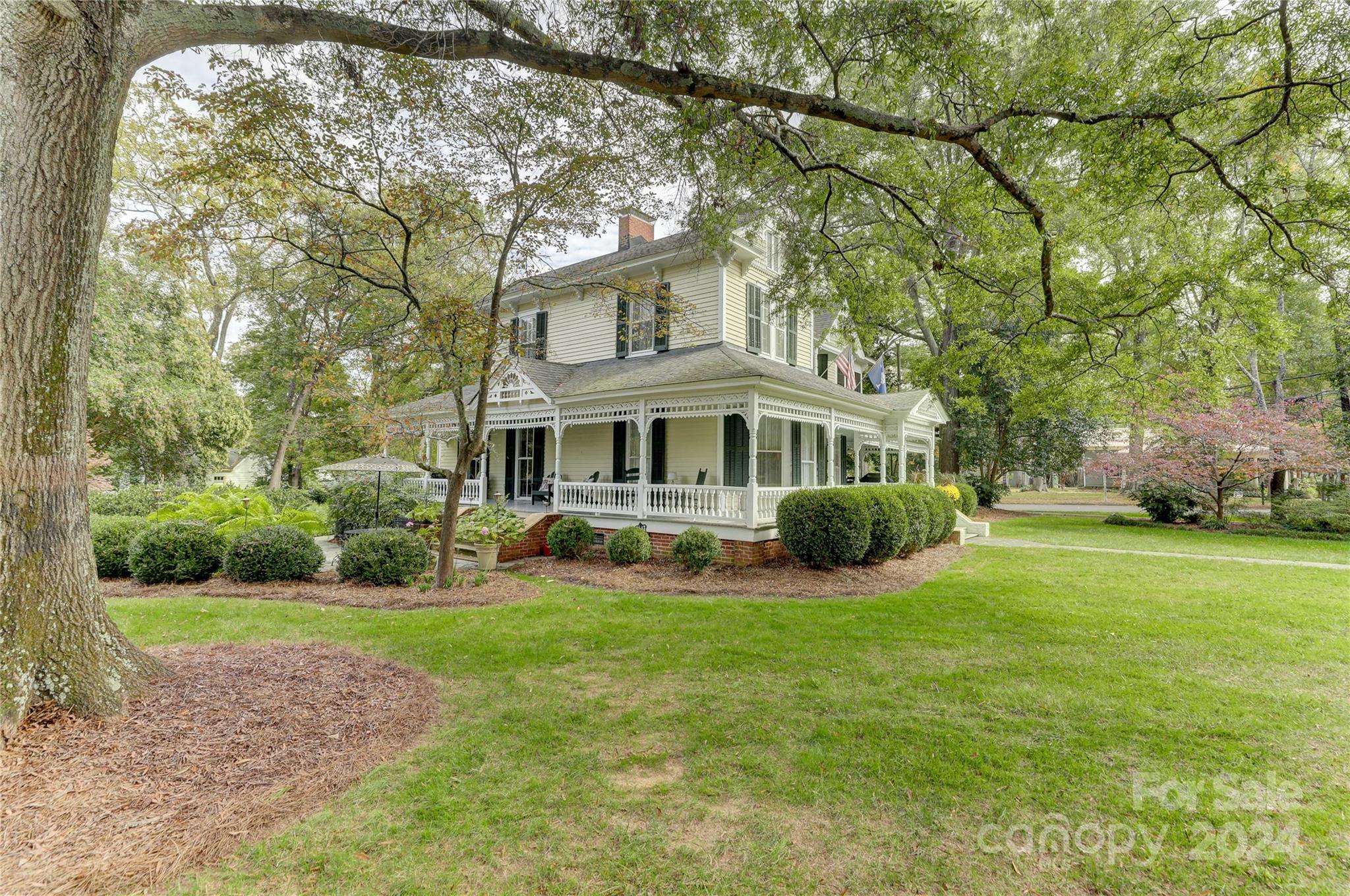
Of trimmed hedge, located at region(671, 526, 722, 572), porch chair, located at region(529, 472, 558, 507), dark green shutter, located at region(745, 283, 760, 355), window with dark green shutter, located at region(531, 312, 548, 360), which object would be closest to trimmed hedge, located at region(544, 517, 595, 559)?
porch chair, located at region(529, 472, 558, 507)

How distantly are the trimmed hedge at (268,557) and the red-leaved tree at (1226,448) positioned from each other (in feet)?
77.4

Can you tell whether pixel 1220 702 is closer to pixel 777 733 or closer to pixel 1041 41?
pixel 777 733

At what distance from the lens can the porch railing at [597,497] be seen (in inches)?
455

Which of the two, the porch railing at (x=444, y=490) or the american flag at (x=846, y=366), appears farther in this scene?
the american flag at (x=846, y=366)

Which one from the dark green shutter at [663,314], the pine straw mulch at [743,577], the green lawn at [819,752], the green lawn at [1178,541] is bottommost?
the green lawn at [819,752]

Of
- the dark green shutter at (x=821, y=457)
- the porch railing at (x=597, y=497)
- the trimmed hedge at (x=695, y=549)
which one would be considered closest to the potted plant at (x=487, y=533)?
the porch railing at (x=597, y=497)

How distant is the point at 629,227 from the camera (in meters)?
16.0

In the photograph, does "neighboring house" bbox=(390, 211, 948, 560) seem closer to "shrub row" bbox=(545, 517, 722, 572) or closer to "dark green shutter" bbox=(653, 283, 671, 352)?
"dark green shutter" bbox=(653, 283, 671, 352)

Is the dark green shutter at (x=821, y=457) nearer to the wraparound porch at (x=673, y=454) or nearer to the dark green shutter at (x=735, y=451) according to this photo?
the wraparound porch at (x=673, y=454)

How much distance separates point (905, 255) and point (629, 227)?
9.28 meters

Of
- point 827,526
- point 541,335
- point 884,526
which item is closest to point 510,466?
point 541,335

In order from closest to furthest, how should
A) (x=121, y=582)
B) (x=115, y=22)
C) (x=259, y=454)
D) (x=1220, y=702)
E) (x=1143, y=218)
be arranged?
(x=115, y=22) → (x=1220, y=702) → (x=121, y=582) → (x=1143, y=218) → (x=259, y=454)

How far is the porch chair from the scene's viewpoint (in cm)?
1351

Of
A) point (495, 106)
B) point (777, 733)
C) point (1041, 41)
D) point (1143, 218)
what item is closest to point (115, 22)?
point (495, 106)
